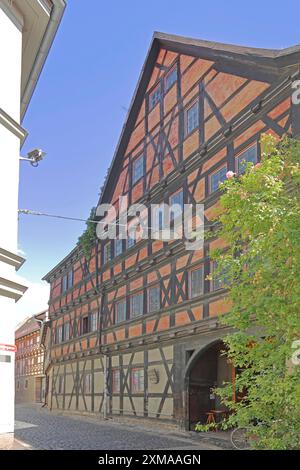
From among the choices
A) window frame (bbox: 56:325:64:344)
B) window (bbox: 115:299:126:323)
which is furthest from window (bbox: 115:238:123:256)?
window frame (bbox: 56:325:64:344)

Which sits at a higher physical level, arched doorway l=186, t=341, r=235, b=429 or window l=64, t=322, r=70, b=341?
window l=64, t=322, r=70, b=341

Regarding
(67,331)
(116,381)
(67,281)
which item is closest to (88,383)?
(116,381)

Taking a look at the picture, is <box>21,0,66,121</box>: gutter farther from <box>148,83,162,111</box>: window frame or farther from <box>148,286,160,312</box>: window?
<box>148,83,162,111</box>: window frame

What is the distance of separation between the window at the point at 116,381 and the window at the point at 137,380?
5.51 ft

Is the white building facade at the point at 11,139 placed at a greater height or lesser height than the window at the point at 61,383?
greater

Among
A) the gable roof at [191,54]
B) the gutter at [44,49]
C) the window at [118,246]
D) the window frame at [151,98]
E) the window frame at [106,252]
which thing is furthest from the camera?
the window frame at [106,252]

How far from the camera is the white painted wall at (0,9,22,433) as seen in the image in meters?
6.90

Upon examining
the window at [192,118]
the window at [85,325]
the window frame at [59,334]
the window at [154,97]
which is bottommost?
the window frame at [59,334]

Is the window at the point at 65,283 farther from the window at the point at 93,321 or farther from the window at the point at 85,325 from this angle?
the window at the point at 93,321

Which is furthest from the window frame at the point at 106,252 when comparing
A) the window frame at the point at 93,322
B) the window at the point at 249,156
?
the window at the point at 249,156

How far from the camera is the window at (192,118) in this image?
64.4 feet

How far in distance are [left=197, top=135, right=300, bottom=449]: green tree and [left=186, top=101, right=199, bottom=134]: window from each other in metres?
12.6

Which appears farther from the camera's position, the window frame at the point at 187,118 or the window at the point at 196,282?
the window frame at the point at 187,118

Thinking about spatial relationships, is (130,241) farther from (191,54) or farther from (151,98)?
(191,54)
